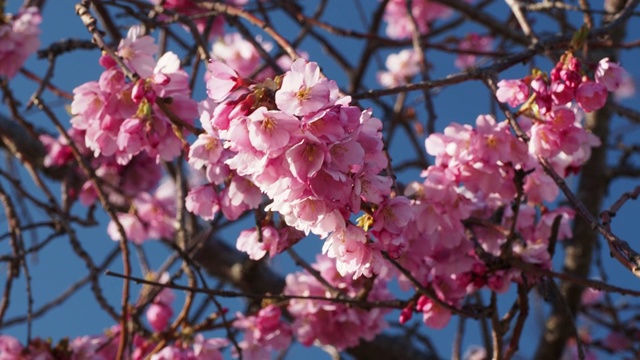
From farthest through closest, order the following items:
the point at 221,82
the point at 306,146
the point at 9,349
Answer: the point at 9,349, the point at 221,82, the point at 306,146

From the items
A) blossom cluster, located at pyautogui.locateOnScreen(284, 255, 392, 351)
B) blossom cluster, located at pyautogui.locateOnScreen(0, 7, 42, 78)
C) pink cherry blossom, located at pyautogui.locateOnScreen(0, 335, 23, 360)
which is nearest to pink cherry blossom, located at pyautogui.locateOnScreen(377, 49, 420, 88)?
blossom cluster, located at pyautogui.locateOnScreen(0, 7, 42, 78)

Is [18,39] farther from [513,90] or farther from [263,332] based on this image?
[513,90]

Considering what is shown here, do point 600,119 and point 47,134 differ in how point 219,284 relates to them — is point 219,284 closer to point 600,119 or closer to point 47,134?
point 47,134

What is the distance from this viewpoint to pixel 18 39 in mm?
2246

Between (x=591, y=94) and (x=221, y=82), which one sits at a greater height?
(x=591, y=94)

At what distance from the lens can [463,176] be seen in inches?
62.1

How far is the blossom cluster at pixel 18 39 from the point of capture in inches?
88.2

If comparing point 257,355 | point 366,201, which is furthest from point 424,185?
point 257,355

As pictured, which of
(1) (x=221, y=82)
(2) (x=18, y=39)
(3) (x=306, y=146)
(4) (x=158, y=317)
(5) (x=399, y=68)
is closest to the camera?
(3) (x=306, y=146)

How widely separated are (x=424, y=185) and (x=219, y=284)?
5.01 ft

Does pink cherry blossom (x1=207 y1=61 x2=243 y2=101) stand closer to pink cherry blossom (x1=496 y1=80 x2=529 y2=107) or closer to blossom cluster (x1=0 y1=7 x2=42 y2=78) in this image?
pink cherry blossom (x1=496 y1=80 x2=529 y2=107)

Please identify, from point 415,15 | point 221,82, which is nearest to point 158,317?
point 221,82

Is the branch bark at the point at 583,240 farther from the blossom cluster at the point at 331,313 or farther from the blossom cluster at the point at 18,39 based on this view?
the blossom cluster at the point at 18,39

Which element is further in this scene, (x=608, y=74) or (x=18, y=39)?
(x=18, y=39)
